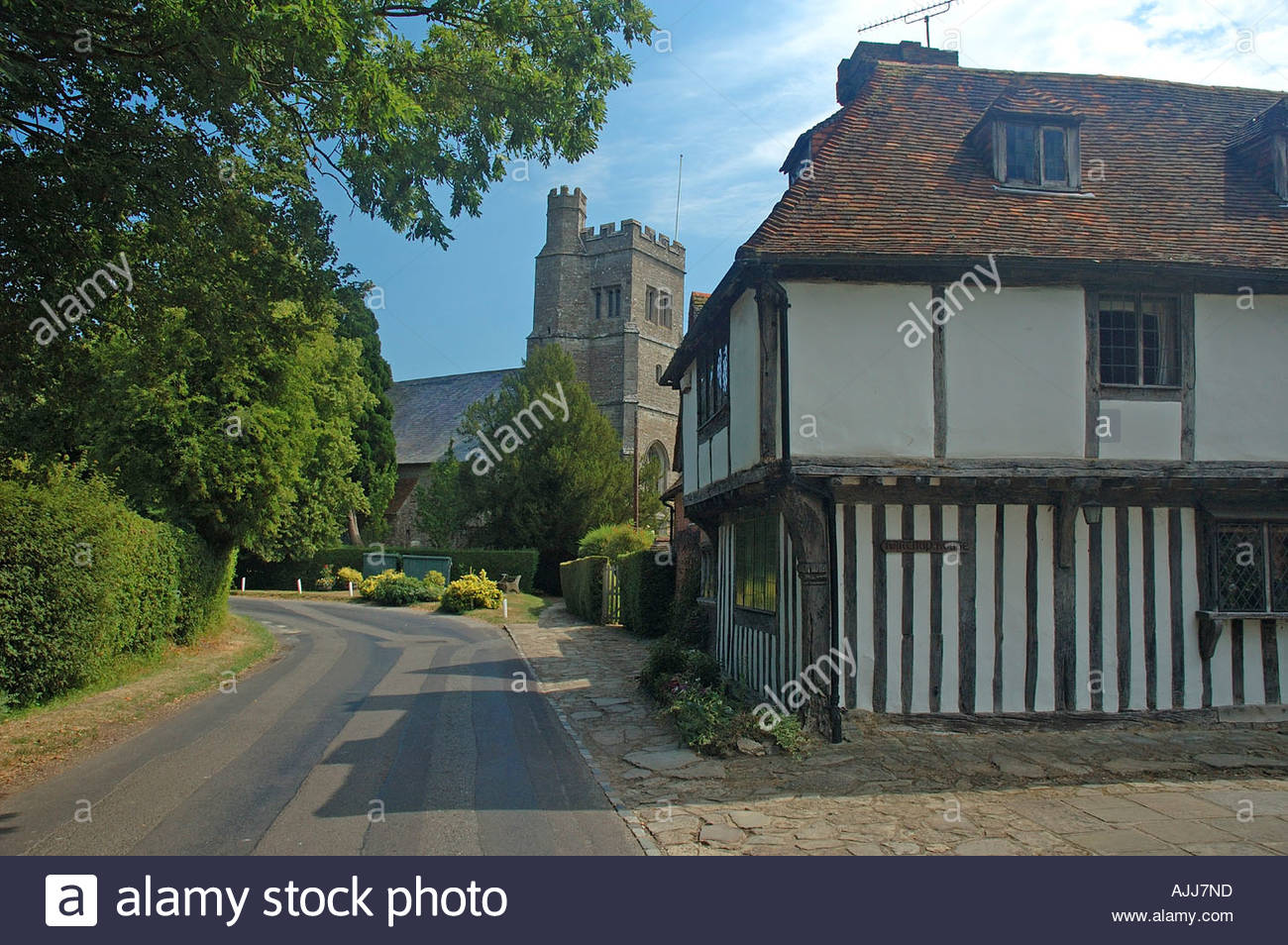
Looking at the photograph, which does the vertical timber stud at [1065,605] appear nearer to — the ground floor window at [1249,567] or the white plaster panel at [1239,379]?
the white plaster panel at [1239,379]

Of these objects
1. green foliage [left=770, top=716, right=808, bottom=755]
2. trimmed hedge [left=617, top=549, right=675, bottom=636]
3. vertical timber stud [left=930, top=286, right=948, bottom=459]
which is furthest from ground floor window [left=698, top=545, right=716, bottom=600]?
vertical timber stud [left=930, top=286, right=948, bottom=459]

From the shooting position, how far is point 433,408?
62.4m

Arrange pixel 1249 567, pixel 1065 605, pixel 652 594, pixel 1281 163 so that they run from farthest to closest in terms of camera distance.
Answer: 1. pixel 652 594
2. pixel 1281 163
3. pixel 1249 567
4. pixel 1065 605

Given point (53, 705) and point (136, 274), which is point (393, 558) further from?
point (136, 274)

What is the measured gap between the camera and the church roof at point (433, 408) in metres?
57.8

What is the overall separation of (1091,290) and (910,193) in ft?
7.93

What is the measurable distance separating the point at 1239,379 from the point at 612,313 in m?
47.0

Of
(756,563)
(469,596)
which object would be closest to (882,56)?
(756,563)

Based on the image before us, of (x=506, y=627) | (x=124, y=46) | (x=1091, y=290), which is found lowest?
(x=506, y=627)

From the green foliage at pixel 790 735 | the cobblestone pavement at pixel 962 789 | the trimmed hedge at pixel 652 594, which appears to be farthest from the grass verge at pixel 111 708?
the trimmed hedge at pixel 652 594

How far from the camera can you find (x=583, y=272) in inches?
2234

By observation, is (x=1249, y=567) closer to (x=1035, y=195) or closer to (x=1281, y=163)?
(x=1035, y=195)

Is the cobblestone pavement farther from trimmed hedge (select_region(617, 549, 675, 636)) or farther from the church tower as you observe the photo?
the church tower
